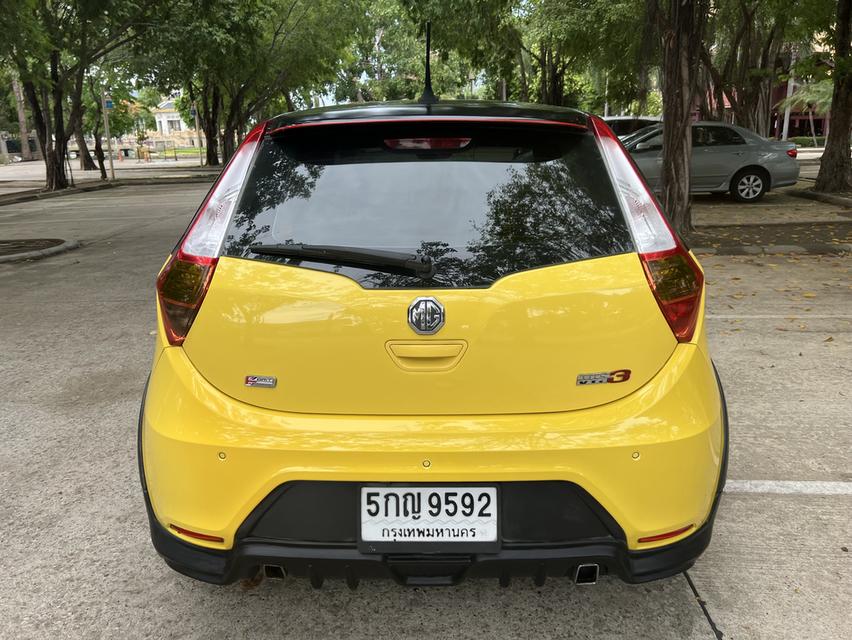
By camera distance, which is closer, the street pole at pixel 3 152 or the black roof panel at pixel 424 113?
the black roof panel at pixel 424 113

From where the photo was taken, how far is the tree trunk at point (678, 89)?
9.52 m

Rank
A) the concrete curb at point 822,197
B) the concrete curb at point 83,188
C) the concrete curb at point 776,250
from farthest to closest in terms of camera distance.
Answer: the concrete curb at point 83,188 → the concrete curb at point 822,197 → the concrete curb at point 776,250

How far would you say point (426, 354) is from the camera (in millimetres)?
1950

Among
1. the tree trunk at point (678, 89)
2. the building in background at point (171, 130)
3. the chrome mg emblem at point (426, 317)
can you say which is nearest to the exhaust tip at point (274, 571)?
the chrome mg emblem at point (426, 317)

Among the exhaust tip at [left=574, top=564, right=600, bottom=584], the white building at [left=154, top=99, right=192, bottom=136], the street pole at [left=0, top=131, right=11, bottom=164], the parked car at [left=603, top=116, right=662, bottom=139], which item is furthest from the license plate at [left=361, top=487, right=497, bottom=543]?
the white building at [left=154, top=99, right=192, bottom=136]

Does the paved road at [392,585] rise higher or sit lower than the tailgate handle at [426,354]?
lower

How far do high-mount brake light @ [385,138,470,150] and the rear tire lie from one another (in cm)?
1432

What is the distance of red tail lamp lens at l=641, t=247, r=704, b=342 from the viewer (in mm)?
2059

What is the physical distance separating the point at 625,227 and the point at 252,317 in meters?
1.08

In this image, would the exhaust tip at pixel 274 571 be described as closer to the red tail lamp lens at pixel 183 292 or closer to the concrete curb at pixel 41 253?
the red tail lamp lens at pixel 183 292

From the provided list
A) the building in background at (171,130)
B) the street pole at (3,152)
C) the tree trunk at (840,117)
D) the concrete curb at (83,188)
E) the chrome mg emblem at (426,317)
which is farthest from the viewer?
the building in background at (171,130)

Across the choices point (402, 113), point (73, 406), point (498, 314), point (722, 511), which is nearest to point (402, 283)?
point (498, 314)

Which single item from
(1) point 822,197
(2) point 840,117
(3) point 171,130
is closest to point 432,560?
(1) point 822,197

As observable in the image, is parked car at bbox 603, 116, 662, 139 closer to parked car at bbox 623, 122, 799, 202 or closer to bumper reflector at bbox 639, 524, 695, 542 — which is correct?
parked car at bbox 623, 122, 799, 202
